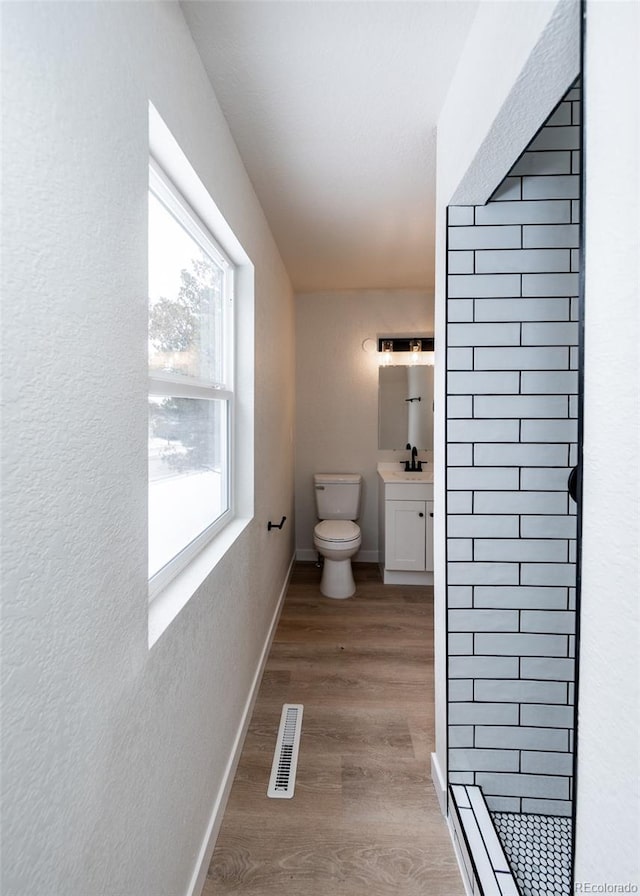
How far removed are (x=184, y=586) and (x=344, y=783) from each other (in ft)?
3.38

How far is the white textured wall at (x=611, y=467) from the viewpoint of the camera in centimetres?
55

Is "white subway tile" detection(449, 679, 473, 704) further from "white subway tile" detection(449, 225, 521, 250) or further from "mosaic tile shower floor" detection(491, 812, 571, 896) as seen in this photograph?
"white subway tile" detection(449, 225, 521, 250)

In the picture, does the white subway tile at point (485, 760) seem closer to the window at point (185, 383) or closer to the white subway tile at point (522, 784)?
the white subway tile at point (522, 784)

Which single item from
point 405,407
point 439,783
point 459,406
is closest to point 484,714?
point 439,783

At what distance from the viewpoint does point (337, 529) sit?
11.3ft

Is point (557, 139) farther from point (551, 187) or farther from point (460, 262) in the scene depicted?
point (460, 262)

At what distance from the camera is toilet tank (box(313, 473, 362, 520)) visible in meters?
3.88

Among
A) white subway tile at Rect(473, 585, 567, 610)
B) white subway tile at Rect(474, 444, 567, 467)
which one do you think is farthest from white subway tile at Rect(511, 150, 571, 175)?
white subway tile at Rect(473, 585, 567, 610)

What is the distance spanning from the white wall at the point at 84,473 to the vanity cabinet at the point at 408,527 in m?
2.43

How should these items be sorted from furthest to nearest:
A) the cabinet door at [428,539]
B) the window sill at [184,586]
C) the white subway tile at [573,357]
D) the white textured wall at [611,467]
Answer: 1. the cabinet door at [428,539]
2. the white subway tile at [573,357]
3. the window sill at [184,586]
4. the white textured wall at [611,467]

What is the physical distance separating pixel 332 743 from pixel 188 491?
121cm

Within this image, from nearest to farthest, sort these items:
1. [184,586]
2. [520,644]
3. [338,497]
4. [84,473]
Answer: [84,473]
[184,586]
[520,644]
[338,497]

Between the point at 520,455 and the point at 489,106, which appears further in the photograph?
the point at 520,455

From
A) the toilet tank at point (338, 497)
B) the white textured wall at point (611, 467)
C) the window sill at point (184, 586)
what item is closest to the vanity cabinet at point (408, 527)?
the toilet tank at point (338, 497)
